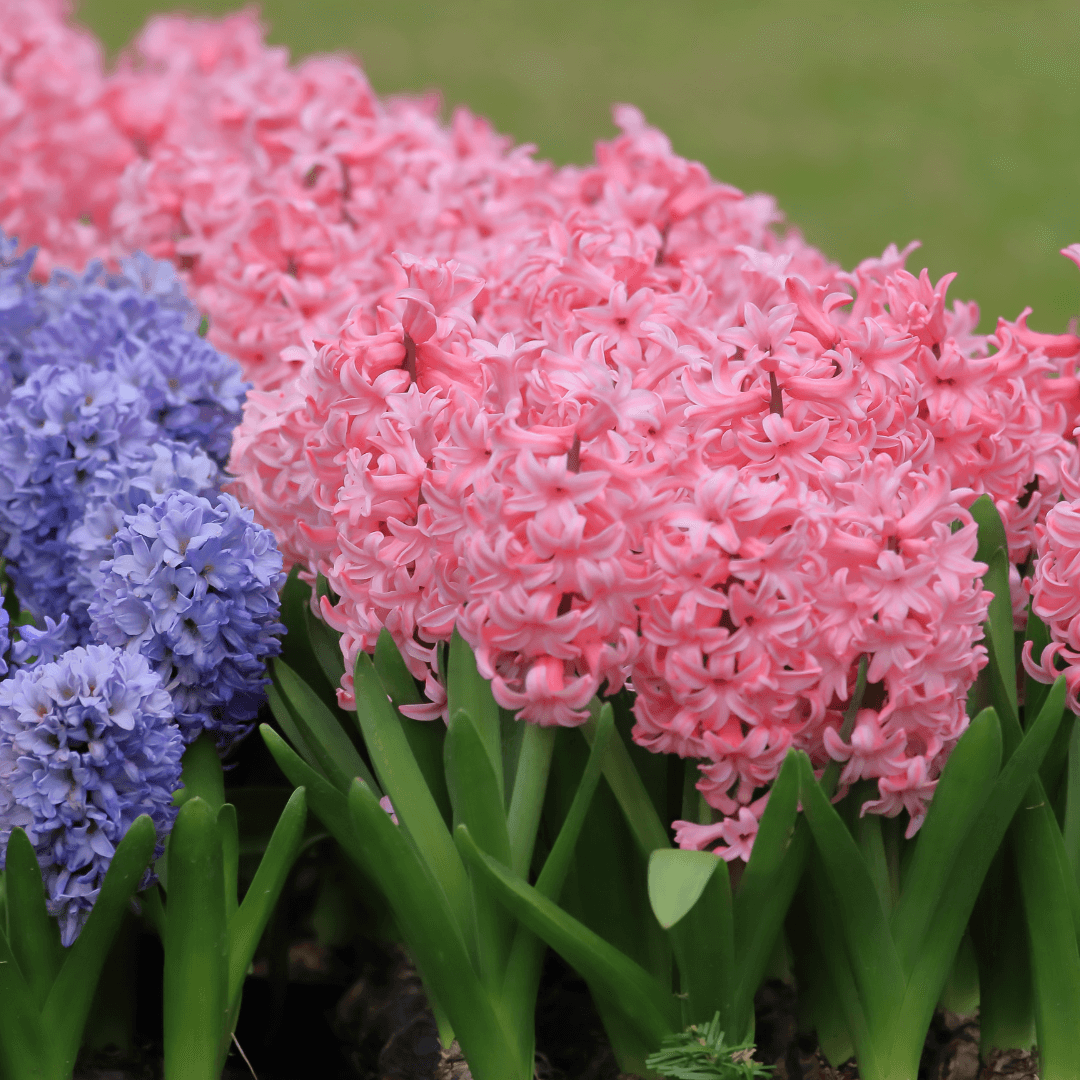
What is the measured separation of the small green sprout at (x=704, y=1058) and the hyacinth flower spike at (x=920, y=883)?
0.60ft

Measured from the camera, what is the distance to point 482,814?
5.14 feet

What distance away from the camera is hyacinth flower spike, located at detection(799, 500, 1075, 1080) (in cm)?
155

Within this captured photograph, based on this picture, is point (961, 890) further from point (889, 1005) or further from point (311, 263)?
point (311, 263)

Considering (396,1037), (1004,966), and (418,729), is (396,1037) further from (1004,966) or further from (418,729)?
Answer: (1004,966)

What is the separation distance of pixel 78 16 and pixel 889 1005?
816 cm

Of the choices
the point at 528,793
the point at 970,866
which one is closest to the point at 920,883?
the point at 970,866

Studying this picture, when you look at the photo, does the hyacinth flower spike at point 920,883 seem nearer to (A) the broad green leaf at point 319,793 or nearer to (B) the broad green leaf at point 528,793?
(B) the broad green leaf at point 528,793

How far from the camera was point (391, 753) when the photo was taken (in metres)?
1.65

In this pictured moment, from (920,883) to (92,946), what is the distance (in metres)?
1.09

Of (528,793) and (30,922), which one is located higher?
(528,793)

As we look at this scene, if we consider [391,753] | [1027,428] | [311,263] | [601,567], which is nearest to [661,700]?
[601,567]

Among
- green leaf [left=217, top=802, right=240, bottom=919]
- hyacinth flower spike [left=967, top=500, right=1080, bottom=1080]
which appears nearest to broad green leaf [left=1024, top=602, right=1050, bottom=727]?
hyacinth flower spike [left=967, top=500, right=1080, bottom=1080]

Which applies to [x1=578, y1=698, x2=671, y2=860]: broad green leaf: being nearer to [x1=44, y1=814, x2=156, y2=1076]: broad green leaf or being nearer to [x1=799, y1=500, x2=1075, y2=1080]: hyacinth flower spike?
[x1=799, y1=500, x2=1075, y2=1080]: hyacinth flower spike

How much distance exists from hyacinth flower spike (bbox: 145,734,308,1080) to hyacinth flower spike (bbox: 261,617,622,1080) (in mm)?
111
